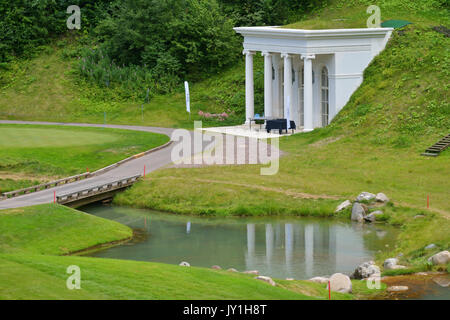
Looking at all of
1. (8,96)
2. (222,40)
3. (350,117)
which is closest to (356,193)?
(350,117)

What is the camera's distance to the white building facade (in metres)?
66.9

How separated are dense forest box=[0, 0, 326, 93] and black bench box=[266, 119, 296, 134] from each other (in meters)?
16.4

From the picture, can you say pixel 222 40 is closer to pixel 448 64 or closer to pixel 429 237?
pixel 448 64

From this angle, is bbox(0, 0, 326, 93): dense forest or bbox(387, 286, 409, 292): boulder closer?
bbox(387, 286, 409, 292): boulder

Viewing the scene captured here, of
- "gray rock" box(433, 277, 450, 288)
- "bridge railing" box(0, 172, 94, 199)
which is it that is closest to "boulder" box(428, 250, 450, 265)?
"gray rock" box(433, 277, 450, 288)

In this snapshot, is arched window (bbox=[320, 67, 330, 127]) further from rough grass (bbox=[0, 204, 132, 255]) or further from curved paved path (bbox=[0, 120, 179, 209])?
rough grass (bbox=[0, 204, 132, 255])

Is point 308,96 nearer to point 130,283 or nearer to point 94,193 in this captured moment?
point 94,193

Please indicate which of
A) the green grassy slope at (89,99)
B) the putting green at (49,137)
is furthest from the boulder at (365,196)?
the green grassy slope at (89,99)

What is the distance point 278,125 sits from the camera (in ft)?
223

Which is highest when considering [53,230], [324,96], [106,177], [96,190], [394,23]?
[394,23]

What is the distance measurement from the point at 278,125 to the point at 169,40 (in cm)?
2076

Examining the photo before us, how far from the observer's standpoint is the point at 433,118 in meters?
60.5

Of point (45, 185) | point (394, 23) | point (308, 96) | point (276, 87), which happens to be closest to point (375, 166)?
point (308, 96)

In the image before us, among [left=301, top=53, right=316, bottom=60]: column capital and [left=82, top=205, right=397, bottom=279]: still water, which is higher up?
[left=301, top=53, right=316, bottom=60]: column capital
